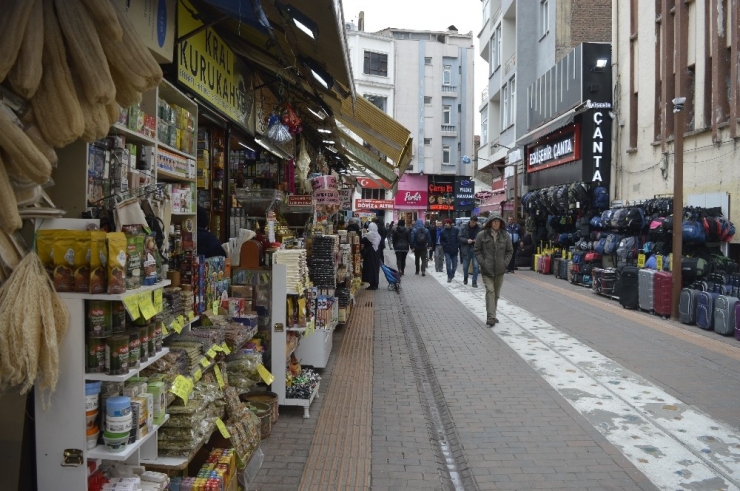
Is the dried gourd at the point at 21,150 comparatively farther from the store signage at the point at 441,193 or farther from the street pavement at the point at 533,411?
the store signage at the point at 441,193

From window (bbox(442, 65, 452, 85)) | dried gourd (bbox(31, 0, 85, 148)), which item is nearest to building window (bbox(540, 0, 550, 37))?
window (bbox(442, 65, 452, 85))

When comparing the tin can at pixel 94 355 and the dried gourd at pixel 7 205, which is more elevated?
the dried gourd at pixel 7 205

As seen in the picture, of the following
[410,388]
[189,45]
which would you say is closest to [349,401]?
[410,388]

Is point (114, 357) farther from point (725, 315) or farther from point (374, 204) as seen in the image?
point (374, 204)

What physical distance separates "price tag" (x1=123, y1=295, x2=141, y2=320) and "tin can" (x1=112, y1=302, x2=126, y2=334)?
7 cm

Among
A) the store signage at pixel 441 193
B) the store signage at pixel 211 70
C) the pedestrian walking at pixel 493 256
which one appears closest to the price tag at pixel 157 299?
the store signage at pixel 211 70

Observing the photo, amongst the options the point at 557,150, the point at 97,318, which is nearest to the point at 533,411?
the point at 97,318

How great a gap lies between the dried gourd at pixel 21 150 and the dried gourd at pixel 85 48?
1.15ft

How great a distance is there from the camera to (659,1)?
635 inches

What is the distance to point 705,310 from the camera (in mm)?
10227

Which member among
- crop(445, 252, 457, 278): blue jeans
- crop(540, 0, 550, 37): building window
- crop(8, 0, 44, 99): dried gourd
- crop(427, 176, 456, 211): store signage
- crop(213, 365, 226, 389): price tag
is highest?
crop(540, 0, 550, 37): building window

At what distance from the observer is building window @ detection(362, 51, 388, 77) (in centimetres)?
4422

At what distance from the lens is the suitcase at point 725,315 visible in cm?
955

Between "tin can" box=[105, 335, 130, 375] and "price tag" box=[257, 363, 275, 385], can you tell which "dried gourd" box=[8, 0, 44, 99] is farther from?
"price tag" box=[257, 363, 275, 385]
